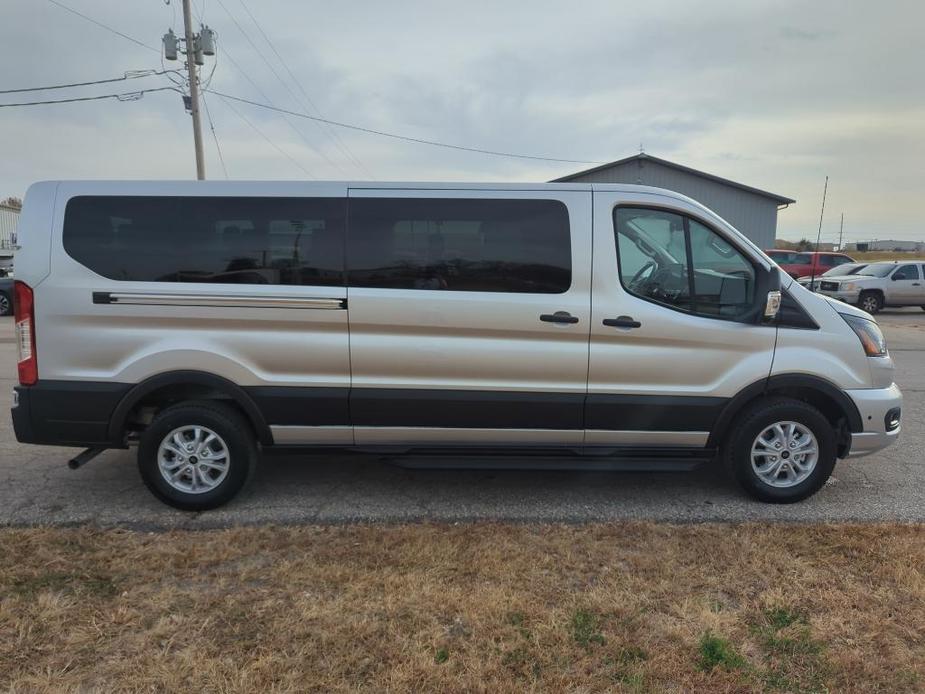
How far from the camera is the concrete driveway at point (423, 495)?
4.04m

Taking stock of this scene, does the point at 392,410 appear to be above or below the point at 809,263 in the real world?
below

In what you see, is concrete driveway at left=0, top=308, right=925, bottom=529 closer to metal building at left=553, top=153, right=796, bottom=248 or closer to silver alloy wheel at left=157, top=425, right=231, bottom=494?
silver alloy wheel at left=157, top=425, right=231, bottom=494

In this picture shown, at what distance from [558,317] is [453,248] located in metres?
0.79

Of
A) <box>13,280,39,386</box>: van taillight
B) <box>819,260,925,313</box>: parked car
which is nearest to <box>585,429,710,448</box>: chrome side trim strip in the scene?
<box>13,280,39,386</box>: van taillight

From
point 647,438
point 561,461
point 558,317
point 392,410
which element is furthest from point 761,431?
point 392,410

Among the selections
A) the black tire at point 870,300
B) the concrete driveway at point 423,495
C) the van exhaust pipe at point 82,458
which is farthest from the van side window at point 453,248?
the black tire at point 870,300

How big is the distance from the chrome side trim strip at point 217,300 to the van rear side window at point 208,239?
4.1 inches

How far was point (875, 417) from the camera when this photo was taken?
4.15 metres

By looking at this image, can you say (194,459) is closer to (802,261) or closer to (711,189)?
(802,261)

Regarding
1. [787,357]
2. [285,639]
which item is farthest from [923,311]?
[285,639]

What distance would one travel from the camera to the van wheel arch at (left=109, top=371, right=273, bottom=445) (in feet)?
13.0

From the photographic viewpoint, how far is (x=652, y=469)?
4117 mm

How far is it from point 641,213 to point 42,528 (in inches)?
164

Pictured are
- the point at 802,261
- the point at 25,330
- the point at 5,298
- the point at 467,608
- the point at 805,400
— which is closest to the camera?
the point at 467,608
